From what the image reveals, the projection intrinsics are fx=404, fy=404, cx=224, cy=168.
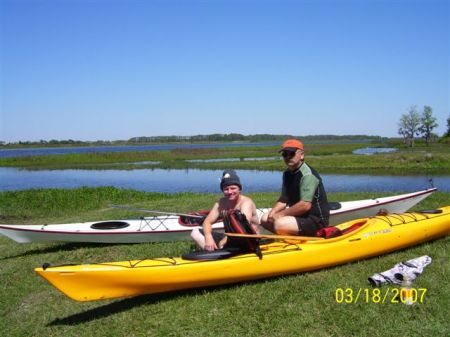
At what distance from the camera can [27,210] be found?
15320 mm

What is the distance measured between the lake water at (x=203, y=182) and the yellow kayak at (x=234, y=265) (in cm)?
1212

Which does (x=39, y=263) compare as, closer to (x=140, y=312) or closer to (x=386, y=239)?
(x=140, y=312)

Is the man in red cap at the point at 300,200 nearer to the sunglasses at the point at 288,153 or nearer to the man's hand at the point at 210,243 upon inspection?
the sunglasses at the point at 288,153

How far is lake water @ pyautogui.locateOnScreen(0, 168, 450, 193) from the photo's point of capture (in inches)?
806

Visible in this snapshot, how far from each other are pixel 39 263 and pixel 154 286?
142 inches

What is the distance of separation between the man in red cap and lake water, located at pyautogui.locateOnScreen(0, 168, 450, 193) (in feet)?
39.8

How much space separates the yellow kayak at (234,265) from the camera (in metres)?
4.66

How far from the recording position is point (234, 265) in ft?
16.7

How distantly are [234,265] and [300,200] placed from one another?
1.30 metres

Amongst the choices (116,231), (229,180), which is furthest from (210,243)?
(116,231)

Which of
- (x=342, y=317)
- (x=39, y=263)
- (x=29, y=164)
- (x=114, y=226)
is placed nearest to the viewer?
(x=342, y=317)

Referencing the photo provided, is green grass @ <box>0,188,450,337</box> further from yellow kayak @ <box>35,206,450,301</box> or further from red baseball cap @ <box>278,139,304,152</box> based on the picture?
red baseball cap @ <box>278,139,304,152</box>

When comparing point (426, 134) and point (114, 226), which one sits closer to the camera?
point (114, 226)

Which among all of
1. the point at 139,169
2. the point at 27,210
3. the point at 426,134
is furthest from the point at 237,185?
the point at 426,134
